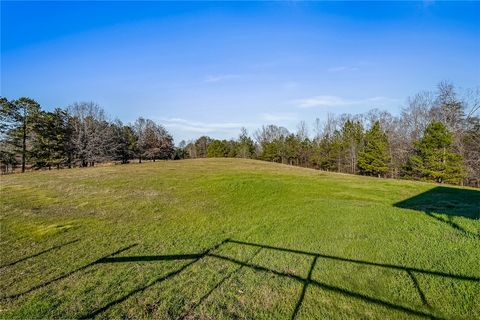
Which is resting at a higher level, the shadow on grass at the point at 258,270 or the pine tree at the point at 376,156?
the pine tree at the point at 376,156

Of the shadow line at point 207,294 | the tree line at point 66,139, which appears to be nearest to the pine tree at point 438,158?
the shadow line at point 207,294

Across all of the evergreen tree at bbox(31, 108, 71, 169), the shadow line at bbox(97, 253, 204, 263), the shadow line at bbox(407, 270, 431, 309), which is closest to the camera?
the shadow line at bbox(407, 270, 431, 309)

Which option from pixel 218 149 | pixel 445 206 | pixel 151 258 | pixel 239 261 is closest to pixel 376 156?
pixel 445 206

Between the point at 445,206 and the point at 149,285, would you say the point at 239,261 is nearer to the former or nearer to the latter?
the point at 149,285

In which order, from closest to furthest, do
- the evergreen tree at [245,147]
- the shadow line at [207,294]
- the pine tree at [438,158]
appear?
the shadow line at [207,294]
the pine tree at [438,158]
the evergreen tree at [245,147]

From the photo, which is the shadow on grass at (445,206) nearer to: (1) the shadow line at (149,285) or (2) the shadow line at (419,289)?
(2) the shadow line at (419,289)

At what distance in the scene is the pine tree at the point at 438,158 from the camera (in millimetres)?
29281

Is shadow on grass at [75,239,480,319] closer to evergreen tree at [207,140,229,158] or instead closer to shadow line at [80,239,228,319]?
shadow line at [80,239,228,319]

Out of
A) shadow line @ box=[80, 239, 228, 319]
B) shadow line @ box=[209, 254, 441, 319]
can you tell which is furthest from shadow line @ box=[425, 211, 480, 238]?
shadow line @ box=[80, 239, 228, 319]

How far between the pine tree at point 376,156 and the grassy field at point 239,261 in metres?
29.4

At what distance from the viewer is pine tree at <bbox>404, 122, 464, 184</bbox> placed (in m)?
29.3

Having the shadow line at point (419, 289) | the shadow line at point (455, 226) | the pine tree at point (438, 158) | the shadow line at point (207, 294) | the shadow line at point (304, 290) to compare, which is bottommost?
the shadow line at point (207, 294)

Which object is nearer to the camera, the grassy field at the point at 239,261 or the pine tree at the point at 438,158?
the grassy field at the point at 239,261

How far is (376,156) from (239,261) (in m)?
39.8
